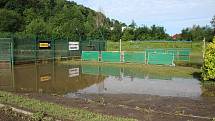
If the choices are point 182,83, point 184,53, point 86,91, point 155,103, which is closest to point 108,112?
point 155,103

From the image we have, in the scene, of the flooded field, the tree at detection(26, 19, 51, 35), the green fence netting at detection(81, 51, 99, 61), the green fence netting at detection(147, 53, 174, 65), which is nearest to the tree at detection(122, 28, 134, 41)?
the tree at detection(26, 19, 51, 35)

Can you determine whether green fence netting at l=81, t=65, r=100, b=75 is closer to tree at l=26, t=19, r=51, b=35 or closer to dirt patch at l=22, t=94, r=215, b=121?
dirt patch at l=22, t=94, r=215, b=121

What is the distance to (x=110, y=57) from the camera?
29.0m

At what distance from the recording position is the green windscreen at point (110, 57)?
1126 inches

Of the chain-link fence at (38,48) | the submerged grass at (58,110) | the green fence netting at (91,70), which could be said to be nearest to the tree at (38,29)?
the chain-link fence at (38,48)

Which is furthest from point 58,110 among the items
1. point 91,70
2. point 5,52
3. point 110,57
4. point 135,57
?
point 110,57

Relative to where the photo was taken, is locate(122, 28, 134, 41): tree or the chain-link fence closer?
the chain-link fence

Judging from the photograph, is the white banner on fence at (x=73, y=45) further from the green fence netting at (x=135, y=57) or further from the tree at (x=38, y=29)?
the tree at (x=38, y=29)

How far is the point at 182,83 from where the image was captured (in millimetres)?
16500

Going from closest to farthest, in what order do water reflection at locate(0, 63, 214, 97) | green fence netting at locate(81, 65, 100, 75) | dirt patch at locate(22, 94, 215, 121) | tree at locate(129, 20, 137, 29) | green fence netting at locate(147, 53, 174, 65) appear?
dirt patch at locate(22, 94, 215, 121)
water reflection at locate(0, 63, 214, 97)
green fence netting at locate(81, 65, 100, 75)
green fence netting at locate(147, 53, 174, 65)
tree at locate(129, 20, 137, 29)

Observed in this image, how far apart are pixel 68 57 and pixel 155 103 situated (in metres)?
22.3

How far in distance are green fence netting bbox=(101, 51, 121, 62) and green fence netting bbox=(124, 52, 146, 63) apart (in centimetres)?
69

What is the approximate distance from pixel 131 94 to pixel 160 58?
13.4 metres

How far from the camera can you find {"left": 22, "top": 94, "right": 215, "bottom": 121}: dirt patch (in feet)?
28.1
